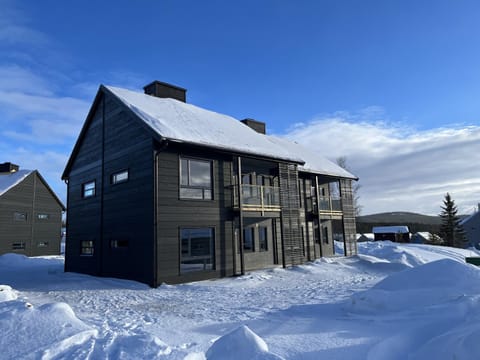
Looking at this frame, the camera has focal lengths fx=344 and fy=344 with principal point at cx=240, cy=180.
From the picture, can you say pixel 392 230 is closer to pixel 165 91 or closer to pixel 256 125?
pixel 256 125

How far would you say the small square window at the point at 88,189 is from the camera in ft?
56.5

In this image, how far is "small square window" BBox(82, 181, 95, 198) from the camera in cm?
1723

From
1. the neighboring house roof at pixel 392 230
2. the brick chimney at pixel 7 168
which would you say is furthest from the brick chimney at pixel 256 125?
the neighboring house roof at pixel 392 230

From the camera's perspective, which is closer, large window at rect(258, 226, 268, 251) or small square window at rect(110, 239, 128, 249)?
small square window at rect(110, 239, 128, 249)

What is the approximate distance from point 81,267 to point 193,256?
22.9 feet

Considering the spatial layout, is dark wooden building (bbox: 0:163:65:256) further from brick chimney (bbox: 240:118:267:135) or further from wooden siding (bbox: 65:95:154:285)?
brick chimney (bbox: 240:118:267:135)

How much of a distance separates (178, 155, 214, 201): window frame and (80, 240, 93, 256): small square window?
20.7 ft

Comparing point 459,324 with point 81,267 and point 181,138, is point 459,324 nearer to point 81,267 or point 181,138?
point 181,138

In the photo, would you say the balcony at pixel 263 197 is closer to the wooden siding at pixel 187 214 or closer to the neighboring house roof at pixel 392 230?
the wooden siding at pixel 187 214

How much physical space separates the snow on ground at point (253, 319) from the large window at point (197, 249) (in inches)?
35.8

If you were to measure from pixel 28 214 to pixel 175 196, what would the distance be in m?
24.6

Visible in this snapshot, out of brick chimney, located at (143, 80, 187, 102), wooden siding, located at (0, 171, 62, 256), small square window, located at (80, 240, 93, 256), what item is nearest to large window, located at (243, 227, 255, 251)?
small square window, located at (80, 240, 93, 256)

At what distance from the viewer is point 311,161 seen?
22250 mm

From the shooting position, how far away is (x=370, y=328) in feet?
20.5
